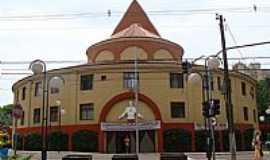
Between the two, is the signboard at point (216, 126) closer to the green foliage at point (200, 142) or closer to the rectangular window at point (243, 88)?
the green foliage at point (200, 142)

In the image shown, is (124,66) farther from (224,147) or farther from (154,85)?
(224,147)

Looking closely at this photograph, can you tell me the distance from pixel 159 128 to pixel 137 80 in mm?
5178

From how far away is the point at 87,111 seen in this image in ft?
134

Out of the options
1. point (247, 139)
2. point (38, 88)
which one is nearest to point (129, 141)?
point (38, 88)

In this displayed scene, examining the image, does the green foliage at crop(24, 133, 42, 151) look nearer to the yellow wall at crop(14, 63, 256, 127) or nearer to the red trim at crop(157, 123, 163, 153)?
the yellow wall at crop(14, 63, 256, 127)

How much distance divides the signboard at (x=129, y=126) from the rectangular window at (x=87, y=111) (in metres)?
2.02

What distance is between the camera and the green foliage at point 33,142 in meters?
42.4

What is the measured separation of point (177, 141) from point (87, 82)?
35.9 ft

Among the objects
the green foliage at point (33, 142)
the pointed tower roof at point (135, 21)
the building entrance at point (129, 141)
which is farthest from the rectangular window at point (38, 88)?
the pointed tower roof at point (135, 21)

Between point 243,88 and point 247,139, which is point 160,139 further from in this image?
point 243,88

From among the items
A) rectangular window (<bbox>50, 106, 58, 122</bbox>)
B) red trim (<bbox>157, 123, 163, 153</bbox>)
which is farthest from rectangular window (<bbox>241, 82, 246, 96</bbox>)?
rectangular window (<bbox>50, 106, 58, 122</bbox>)

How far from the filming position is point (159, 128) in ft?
127

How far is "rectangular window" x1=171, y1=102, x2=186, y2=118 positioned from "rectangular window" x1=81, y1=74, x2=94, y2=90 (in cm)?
857

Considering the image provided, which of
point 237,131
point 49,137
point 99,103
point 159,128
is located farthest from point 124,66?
point 237,131
